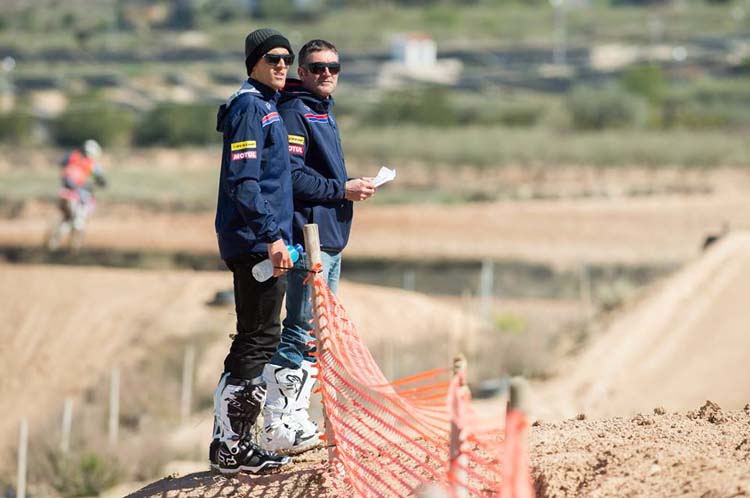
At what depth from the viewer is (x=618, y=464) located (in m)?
5.53

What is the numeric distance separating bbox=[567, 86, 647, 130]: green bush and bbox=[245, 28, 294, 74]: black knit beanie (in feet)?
144

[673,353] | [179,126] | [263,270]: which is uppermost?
[179,126]

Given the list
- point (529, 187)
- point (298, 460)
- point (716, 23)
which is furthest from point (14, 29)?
point (298, 460)

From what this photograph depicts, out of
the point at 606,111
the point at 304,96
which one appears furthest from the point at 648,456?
the point at 606,111

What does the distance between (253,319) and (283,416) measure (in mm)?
667

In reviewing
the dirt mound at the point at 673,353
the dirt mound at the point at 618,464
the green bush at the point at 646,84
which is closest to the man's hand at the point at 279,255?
the dirt mound at the point at 618,464

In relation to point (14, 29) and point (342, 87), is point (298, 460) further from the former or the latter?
point (14, 29)

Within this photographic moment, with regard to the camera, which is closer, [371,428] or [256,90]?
[256,90]

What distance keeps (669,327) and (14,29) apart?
88.8 metres

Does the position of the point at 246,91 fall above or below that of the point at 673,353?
above

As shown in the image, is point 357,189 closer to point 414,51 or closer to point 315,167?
point 315,167

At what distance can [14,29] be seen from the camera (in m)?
97.1

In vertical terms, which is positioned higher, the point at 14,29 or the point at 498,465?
the point at 14,29

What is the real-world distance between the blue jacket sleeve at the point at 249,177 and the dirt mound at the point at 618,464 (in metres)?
1.24
